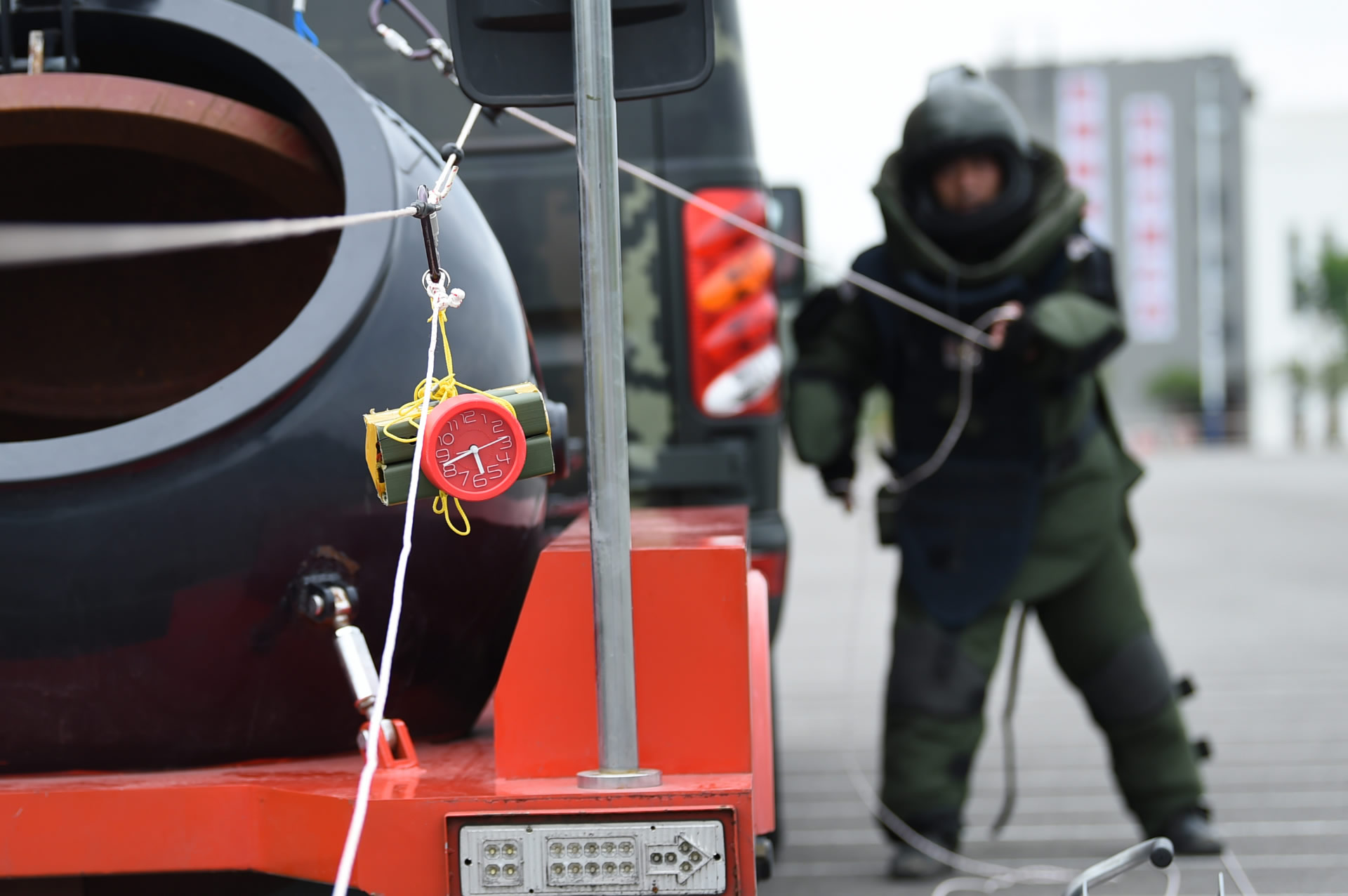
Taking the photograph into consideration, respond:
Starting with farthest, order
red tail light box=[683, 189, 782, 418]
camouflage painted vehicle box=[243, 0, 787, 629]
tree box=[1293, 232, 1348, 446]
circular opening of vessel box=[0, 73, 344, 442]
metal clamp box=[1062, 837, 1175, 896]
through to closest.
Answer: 1. tree box=[1293, 232, 1348, 446]
2. red tail light box=[683, 189, 782, 418]
3. camouflage painted vehicle box=[243, 0, 787, 629]
4. circular opening of vessel box=[0, 73, 344, 442]
5. metal clamp box=[1062, 837, 1175, 896]

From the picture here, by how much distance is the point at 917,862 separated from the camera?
3209 millimetres

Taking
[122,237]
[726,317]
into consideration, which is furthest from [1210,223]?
[122,237]

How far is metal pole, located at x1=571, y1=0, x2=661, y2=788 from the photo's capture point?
1426 millimetres

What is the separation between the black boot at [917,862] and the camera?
3207 mm

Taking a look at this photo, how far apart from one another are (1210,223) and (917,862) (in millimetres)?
51784

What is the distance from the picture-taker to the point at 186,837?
145cm

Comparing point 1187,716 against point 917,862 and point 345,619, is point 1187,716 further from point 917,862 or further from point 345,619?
point 345,619

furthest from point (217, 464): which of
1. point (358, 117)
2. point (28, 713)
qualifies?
point (358, 117)

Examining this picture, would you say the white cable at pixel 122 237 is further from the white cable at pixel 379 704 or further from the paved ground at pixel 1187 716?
the paved ground at pixel 1187 716

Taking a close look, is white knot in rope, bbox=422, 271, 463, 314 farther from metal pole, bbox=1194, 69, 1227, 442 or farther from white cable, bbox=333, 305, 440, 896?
metal pole, bbox=1194, 69, 1227, 442

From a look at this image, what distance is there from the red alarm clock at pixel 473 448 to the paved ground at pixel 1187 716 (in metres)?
2.10

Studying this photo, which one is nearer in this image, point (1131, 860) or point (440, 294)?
point (440, 294)

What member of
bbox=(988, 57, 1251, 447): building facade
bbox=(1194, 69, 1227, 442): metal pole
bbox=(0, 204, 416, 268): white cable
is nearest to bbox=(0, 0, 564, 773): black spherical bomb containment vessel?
bbox=(0, 204, 416, 268): white cable

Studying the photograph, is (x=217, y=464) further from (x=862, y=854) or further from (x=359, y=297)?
(x=862, y=854)
